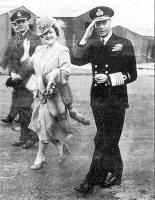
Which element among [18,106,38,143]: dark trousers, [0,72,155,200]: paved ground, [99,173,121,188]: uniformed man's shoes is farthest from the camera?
[18,106,38,143]: dark trousers

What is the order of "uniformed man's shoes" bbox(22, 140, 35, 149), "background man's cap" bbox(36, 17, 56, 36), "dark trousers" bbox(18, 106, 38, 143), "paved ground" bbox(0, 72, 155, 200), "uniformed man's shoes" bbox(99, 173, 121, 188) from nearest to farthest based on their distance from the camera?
1. "background man's cap" bbox(36, 17, 56, 36)
2. "paved ground" bbox(0, 72, 155, 200)
3. "uniformed man's shoes" bbox(99, 173, 121, 188)
4. "dark trousers" bbox(18, 106, 38, 143)
5. "uniformed man's shoes" bbox(22, 140, 35, 149)

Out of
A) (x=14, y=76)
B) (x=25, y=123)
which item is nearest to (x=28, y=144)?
(x=25, y=123)

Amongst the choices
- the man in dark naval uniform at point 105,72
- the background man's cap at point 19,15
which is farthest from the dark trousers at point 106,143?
the background man's cap at point 19,15

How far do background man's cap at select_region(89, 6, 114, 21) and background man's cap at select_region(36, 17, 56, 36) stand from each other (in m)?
0.27

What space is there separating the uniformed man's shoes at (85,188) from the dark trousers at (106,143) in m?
0.03

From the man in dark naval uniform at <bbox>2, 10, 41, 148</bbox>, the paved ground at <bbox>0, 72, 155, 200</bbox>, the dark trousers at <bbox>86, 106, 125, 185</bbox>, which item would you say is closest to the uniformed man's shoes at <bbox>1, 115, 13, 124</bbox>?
the paved ground at <bbox>0, 72, 155, 200</bbox>

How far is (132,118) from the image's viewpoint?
182 inches

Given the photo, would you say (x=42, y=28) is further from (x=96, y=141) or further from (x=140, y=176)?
(x=140, y=176)

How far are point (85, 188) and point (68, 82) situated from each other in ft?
2.40

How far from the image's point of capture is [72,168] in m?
3.21

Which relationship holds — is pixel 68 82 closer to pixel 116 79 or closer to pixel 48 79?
pixel 48 79

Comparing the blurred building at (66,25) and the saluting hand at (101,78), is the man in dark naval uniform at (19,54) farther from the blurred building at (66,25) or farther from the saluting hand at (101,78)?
the saluting hand at (101,78)

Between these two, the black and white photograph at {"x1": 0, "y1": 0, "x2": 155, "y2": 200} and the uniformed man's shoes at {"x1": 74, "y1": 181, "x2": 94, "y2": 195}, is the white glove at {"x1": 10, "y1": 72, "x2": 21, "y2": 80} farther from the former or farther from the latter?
the uniformed man's shoes at {"x1": 74, "y1": 181, "x2": 94, "y2": 195}

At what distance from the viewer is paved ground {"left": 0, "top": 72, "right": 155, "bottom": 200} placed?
9.46 feet
